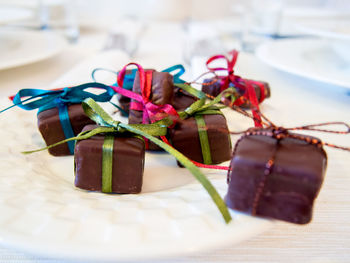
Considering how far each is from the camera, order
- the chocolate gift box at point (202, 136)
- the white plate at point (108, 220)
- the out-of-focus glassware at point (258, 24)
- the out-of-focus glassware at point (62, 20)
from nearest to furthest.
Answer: the white plate at point (108, 220), the chocolate gift box at point (202, 136), the out-of-focus glassware at point (258, 24), the out-of-focus glassware at point (62, 20)

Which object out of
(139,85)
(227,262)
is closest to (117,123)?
(139,85)

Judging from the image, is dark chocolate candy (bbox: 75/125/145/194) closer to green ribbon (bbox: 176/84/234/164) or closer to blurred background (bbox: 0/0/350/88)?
green ribbon (bbox: 176/84/234/164)

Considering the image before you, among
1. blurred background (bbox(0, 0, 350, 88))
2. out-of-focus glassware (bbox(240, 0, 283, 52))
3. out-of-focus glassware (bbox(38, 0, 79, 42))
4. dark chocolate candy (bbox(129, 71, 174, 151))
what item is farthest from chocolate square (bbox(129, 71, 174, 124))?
out-of-focus glassware (bbox(38, 0, 79, 42))

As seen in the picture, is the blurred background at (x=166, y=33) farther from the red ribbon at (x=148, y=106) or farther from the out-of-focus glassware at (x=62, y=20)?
the red ribbon at (x=148, y=106)

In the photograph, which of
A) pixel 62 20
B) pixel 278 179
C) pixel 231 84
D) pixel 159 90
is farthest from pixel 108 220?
pixel 62 20

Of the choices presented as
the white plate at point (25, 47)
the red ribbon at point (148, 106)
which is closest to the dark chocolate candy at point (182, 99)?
the red ribbon at point (148, 106)
